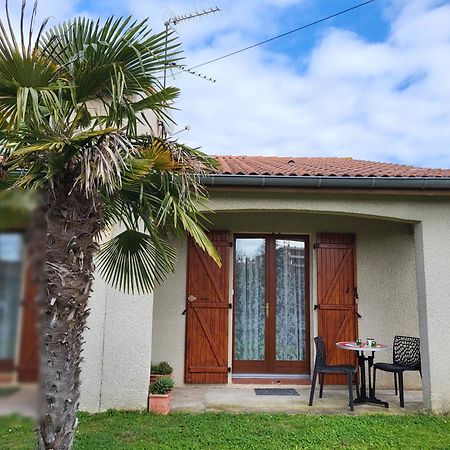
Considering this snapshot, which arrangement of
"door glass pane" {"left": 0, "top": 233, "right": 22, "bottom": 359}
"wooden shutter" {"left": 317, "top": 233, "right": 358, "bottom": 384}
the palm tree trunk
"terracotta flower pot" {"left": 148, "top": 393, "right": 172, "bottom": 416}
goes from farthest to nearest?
1. "wooden shutter" {"left": 317, "top": 233, "right": 358, "bottom": 384}
2. "terracotta flower pot" {"left": 148, "top": 393, "right": 172, "bottom": 416}
3. the palm tree trunk
4. "door glass pane" {"left": 0, "top": 233, "right": 22, "bottom": 359}

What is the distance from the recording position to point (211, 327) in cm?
845

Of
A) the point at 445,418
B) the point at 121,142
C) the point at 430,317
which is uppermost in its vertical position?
the point at 121,142

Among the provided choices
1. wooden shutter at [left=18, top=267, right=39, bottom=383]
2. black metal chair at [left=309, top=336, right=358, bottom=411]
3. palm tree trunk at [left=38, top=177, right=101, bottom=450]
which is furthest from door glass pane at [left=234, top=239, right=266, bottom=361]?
wooden shutter at [left=18, top=267, right=39, bottom=383]

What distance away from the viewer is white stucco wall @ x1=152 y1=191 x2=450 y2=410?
695 centimetres

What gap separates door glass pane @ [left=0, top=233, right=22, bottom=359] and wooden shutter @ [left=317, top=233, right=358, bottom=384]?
842cm

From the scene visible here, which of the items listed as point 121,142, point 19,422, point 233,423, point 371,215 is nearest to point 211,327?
point 233,423

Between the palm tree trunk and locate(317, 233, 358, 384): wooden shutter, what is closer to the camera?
the palm tree trunk

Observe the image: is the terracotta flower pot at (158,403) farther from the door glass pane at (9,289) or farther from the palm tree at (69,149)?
the door glass pane at (9,289)

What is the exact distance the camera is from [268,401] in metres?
7.14

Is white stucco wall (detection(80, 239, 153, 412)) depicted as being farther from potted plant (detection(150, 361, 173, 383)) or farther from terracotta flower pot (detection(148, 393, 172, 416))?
potted plant (detection(150, 361, 173, 383))

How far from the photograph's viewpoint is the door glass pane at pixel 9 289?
44 cm

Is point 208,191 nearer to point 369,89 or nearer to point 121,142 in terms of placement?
point 121,142

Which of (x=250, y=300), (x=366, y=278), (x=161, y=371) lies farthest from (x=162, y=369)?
(x=366, y=278)

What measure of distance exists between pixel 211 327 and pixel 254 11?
8627 millimetres
